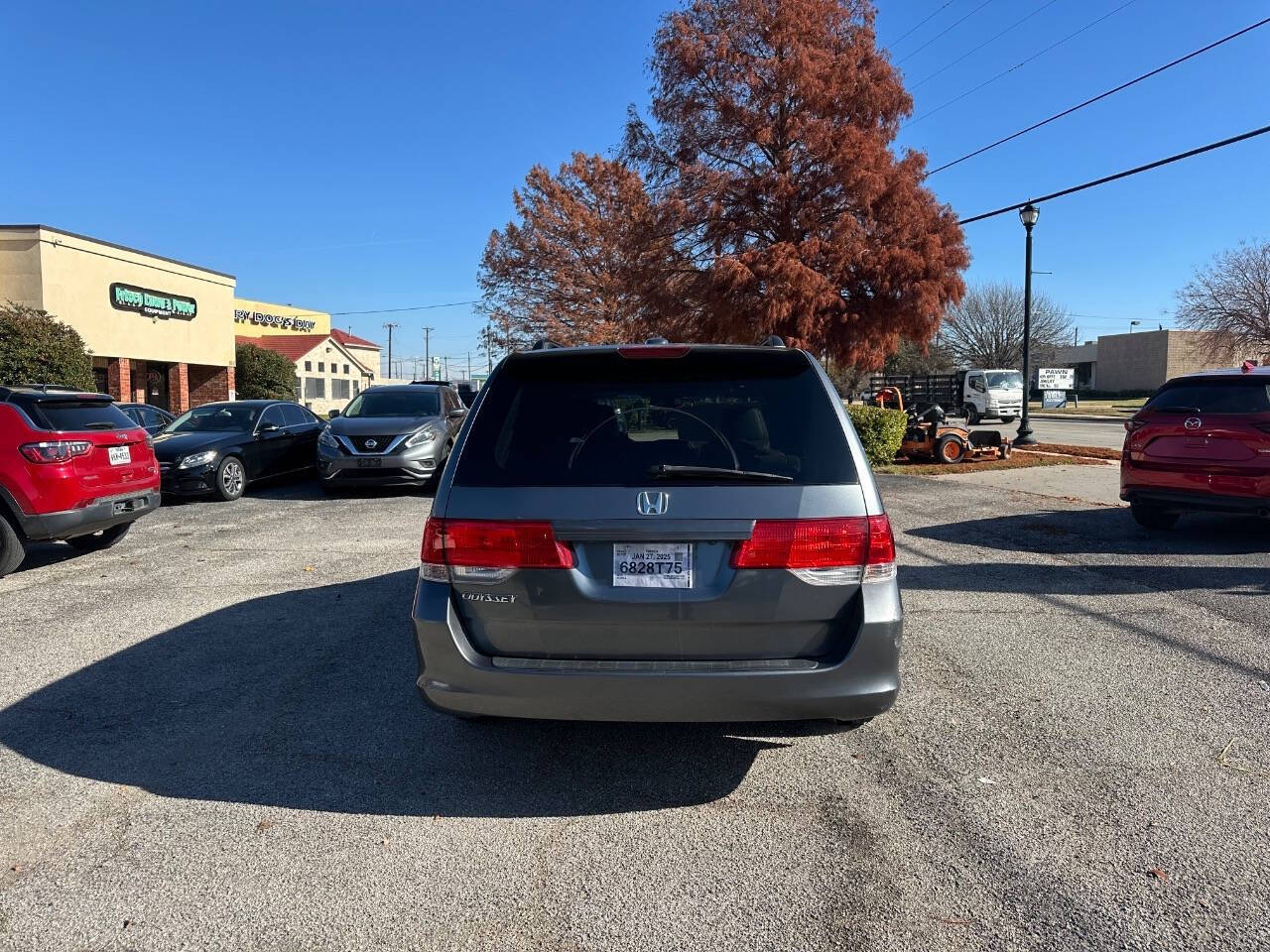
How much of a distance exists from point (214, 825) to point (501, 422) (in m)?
1.84

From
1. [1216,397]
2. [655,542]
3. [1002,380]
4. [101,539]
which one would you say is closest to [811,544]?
[655,542]

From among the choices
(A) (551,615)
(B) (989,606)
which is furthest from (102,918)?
(B) (989,606)

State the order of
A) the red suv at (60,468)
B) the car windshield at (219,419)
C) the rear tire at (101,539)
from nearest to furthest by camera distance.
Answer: the red suv at (60,468) → the rear tire at (101,539) → the car windshield at (219,419)

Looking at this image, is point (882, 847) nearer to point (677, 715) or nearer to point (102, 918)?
point (677, 715)

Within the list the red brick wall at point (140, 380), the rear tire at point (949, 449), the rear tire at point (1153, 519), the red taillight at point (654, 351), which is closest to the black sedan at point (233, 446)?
the red taillight at point (654, 351)

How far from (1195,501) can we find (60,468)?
996cm

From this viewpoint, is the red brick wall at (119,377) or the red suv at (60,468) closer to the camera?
the red suv at (60,468)

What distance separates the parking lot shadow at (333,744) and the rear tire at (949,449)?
1323 centimetres

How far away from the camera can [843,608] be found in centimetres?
322

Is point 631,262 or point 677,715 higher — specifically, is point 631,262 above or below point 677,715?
above

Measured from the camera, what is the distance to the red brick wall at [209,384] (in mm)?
37312

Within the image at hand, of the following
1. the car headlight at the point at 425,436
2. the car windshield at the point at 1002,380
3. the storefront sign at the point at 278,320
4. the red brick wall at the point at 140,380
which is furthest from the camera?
the storefront sign at the point at 278,320

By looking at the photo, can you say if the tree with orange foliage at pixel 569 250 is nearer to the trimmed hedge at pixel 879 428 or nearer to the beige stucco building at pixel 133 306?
the beige stucco building at pixel 133 306

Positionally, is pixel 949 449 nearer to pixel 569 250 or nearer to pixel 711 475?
pixel 711 475
